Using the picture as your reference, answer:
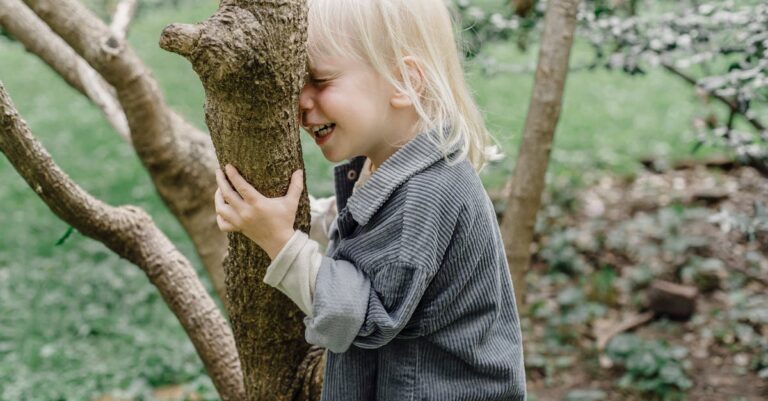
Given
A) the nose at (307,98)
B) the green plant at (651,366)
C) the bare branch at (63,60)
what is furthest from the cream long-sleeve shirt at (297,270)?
the green plant at (651,366)

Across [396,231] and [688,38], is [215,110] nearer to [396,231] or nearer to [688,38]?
[396,231]

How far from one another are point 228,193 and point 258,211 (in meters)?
0.07

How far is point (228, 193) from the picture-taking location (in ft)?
4.38

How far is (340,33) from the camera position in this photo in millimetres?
1399

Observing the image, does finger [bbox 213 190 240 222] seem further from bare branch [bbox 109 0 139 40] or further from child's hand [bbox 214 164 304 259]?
bare branch [bbox 109 0 139 40]

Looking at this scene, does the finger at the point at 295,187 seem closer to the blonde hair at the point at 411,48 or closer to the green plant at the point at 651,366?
the blonde hair at the point at 411,48

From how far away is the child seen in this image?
1.33 metres

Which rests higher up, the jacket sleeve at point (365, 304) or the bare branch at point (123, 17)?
the bare branch at point (123, 17)

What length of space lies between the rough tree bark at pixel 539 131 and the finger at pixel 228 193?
4.35ft

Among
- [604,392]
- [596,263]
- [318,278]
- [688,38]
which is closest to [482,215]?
[318,278]

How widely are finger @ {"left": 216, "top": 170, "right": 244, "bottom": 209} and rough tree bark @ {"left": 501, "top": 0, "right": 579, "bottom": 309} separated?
133 centimetres

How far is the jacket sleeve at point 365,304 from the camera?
4.27 feet

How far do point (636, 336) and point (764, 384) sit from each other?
2.09 feet

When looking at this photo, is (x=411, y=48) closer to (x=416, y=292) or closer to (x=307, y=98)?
(x=307, y=98)
